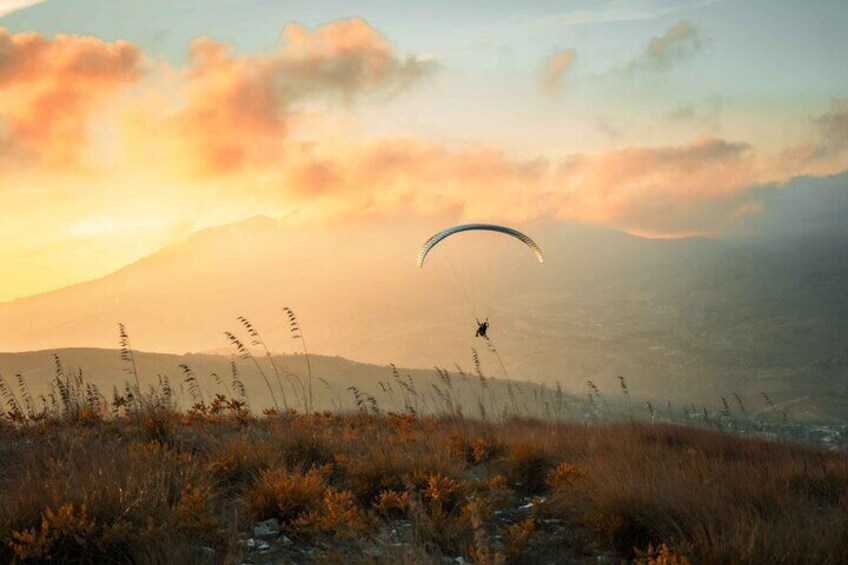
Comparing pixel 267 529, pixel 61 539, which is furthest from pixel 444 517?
pixel 61 539

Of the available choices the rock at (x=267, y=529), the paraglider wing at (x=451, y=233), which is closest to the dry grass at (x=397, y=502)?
the rock at (x=267, y=529)

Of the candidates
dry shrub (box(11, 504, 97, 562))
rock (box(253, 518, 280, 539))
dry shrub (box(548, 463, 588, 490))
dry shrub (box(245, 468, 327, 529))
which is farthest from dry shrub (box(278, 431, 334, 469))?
dry shrub (box(548, 463, 588, 490))

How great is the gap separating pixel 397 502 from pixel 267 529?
1.44 metres

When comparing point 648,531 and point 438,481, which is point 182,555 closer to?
point 438,481

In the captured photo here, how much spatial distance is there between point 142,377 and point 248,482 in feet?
450

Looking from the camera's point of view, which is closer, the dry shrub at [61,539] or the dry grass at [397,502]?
the dry shrub at [61,539]

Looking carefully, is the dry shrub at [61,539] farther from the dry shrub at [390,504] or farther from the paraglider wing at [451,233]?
the paraglider wing at [451,233]

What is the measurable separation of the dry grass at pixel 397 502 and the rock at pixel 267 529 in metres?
0.12

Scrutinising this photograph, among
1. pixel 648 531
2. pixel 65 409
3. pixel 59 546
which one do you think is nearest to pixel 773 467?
pixel 648 531

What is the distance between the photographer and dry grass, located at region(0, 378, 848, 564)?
184 inches

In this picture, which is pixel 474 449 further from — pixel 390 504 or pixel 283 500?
pixel 283 500

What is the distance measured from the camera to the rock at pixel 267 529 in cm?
563

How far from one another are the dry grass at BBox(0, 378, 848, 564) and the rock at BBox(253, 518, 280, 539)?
0.12 meters

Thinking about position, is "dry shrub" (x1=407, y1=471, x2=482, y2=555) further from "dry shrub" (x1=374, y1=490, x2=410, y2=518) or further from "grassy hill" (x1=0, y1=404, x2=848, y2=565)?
"dry shrub" (x1=374, y1=490, x2=410, y2=518)
